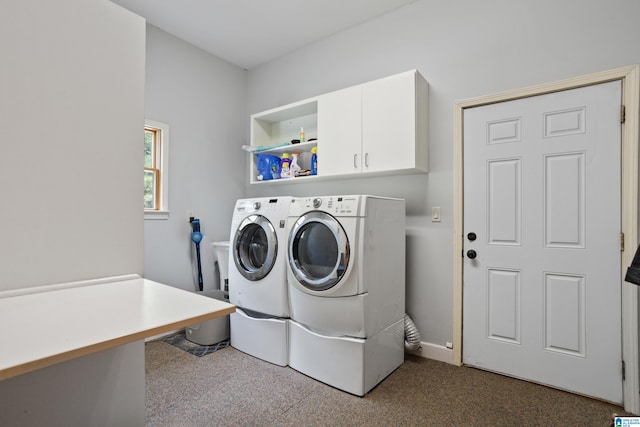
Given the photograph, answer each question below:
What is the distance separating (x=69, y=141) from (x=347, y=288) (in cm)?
160

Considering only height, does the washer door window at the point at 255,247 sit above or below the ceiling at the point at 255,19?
below

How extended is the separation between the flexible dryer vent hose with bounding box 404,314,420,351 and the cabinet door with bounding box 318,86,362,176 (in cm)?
130

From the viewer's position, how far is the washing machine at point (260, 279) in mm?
2400

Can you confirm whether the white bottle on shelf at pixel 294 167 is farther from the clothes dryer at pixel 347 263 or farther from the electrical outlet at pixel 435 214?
the electrical outlet at pixel 435 214

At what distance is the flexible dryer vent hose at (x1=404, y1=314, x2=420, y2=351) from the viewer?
96.6 inches

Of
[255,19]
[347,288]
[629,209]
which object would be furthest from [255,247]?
[629,209]

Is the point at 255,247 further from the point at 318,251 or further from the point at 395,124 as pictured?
the point at 395,124

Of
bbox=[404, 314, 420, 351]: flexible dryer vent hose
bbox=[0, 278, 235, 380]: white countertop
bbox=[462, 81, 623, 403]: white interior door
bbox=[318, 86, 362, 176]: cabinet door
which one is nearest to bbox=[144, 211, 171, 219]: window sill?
bbox=[318, 86, 362, 176]: cabinet door

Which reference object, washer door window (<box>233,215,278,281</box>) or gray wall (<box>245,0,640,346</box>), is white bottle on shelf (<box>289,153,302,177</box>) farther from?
washer door window (<box>233,215,278,281</box>)

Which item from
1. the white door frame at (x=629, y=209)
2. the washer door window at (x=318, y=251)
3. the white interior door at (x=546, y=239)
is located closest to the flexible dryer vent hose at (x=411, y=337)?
the white interior door at (x=546, y=239)

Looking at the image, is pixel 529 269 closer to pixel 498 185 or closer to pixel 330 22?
pixel 498 185

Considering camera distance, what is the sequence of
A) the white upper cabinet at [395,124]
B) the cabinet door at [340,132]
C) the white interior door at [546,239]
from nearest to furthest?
the white interior door at [546,239], the white upper cabinet at [395,124], the cabinet door at [340,132]

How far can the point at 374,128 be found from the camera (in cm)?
252

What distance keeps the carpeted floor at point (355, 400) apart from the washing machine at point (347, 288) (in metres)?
0.14
